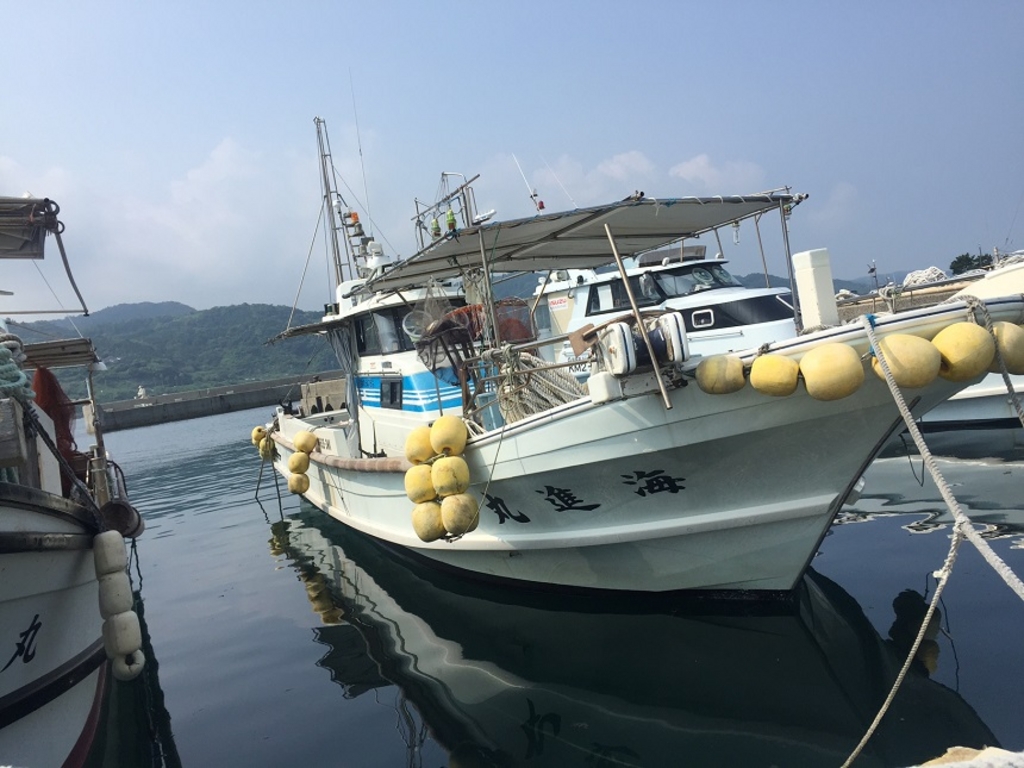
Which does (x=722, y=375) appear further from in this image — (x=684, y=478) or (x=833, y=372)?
(x=684, y=478)

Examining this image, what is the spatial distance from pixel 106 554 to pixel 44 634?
0.81 meters

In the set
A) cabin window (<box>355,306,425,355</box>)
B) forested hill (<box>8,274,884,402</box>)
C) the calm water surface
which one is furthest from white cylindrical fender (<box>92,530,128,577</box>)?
forested hill (<box>8,274,884,402</box>)

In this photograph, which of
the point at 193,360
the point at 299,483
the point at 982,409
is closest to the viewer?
the point at 299,483

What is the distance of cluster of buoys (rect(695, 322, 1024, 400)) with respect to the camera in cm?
410

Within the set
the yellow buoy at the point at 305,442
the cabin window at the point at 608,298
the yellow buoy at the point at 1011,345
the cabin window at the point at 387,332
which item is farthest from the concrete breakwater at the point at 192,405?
the yellow buoy at the point at 1011,345

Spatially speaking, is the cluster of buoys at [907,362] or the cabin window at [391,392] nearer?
the cluster of buoys at [907,362]

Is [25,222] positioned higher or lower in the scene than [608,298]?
higher

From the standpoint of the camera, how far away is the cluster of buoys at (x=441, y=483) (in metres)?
5.57

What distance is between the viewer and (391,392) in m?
9.08

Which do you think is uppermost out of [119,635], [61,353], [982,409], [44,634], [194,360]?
[194,360]

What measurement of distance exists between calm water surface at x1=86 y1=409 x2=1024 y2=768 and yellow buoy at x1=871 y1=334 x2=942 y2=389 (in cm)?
196

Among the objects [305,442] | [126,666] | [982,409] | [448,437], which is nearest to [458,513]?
[448,437]

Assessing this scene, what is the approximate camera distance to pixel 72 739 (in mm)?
4738

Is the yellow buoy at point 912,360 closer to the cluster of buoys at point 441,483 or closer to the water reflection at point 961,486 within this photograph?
the cluster of buoys at point 441,483
